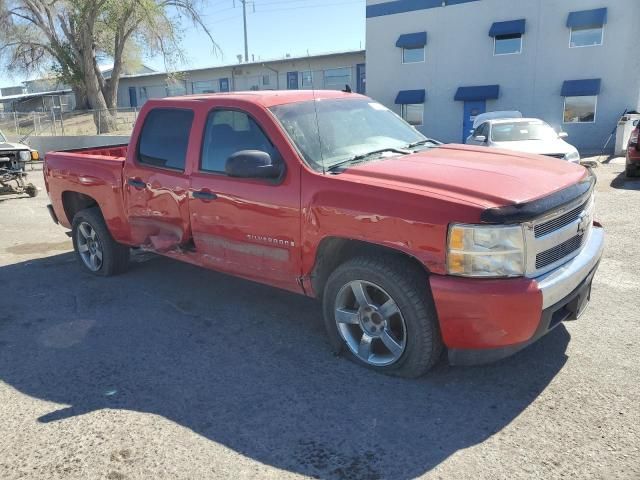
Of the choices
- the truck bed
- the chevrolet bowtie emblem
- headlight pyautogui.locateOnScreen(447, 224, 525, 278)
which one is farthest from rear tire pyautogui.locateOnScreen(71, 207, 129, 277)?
the chevrolet bowtie emblem

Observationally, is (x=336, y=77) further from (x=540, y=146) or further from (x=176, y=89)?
(x=540, y=146)

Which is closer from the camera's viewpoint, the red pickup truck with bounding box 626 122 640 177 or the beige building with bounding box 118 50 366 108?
the red pickup truck with bounding box 626 122 640 177

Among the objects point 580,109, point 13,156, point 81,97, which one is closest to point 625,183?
point 580,109

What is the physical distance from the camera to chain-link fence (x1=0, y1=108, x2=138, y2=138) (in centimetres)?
2678

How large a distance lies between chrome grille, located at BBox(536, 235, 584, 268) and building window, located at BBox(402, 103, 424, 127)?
24080 mm

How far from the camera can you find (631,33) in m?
20.8

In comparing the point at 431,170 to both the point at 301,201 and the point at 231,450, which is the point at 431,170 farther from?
the point at 231,450

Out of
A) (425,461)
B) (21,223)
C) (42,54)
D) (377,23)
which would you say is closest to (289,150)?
(425,461)

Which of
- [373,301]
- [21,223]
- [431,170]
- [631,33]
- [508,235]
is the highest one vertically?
[631,33]

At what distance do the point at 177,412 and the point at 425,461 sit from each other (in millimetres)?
1514

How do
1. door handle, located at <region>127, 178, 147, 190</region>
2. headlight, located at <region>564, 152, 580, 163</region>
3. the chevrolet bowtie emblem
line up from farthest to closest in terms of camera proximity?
1. headlight, located at <region>564, 152, 580, 163</region>
2. door handle, located at <region>127, 178, 147, 190</region>
3. the chevrolet bowtie emblem

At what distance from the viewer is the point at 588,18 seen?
830 inches

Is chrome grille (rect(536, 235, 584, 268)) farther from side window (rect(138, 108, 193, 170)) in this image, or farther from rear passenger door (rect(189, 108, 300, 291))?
side window (rect(138, 108, 193, 170))

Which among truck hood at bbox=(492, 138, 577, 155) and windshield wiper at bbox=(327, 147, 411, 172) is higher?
windshield wiper at bbox=(327, 147, 411, 172)
